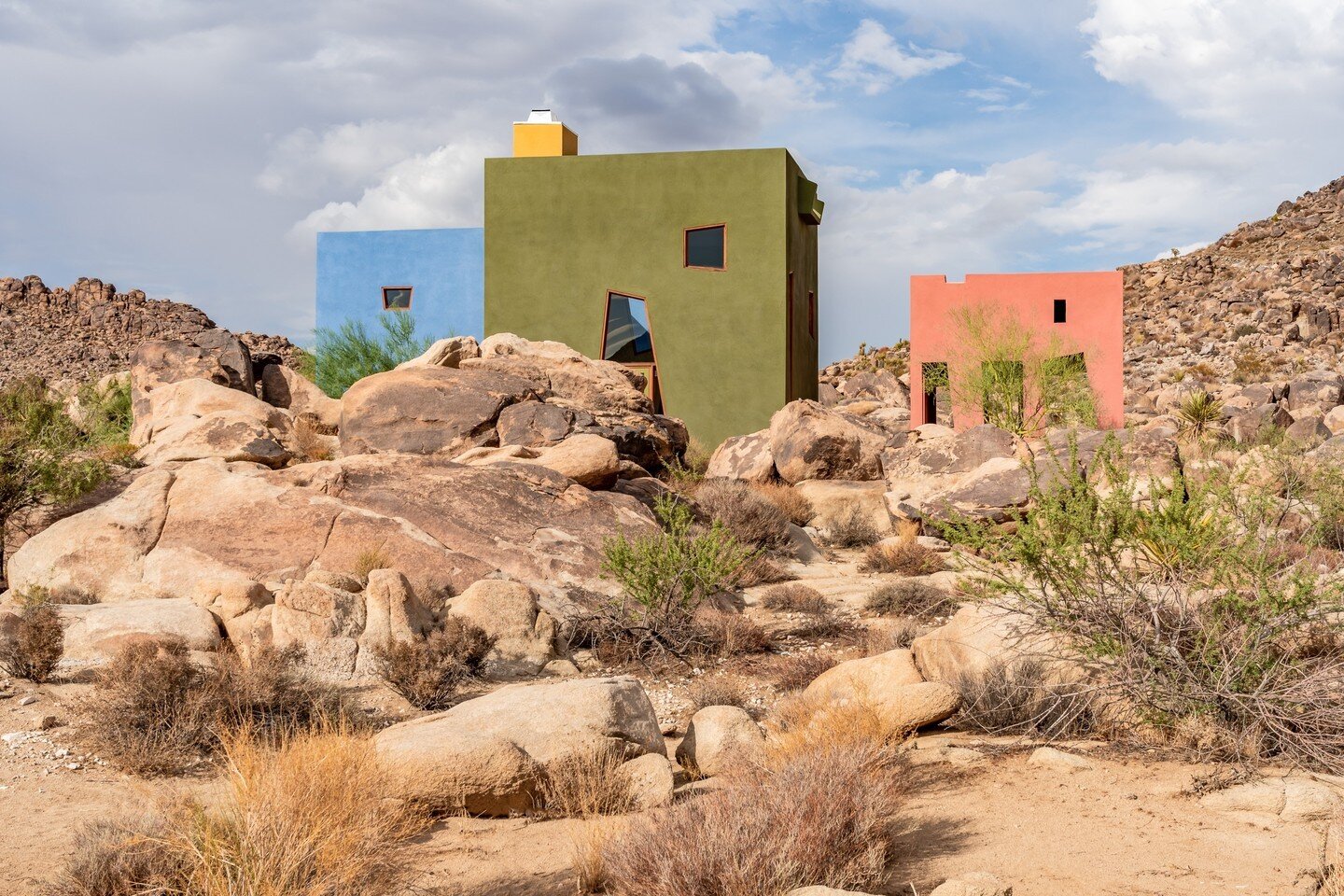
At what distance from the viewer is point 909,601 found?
12.0m

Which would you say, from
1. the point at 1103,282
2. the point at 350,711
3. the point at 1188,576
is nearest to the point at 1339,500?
the point at 1188,576

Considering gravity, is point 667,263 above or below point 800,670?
above

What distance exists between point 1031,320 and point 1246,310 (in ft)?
79.7

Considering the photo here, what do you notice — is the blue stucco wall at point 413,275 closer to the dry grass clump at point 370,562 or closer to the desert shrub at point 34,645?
the dry grass clump at point 370,562

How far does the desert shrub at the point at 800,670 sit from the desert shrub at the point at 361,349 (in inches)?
698

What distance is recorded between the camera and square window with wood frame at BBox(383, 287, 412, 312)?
27.0 m

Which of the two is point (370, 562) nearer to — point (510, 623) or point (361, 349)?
point (510, 623)

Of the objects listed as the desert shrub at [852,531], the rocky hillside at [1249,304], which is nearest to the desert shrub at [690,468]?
the desert shrub at [852,531]

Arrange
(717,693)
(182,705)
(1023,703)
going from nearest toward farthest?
(1023,703) < (182,705) < (717,693)

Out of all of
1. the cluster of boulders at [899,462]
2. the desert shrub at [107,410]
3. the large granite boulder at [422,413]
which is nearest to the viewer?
the cluster of boulders at [899,462]

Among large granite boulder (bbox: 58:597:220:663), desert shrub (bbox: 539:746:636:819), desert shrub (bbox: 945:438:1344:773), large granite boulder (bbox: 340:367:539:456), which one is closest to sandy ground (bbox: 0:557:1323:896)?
desert shrub (bbox: 539:746:636:819)

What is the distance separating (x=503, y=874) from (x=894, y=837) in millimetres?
1852

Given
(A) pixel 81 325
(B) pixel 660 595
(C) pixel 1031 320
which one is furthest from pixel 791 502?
(A) pixel 81 325

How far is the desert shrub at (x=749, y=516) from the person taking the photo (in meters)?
14.8
